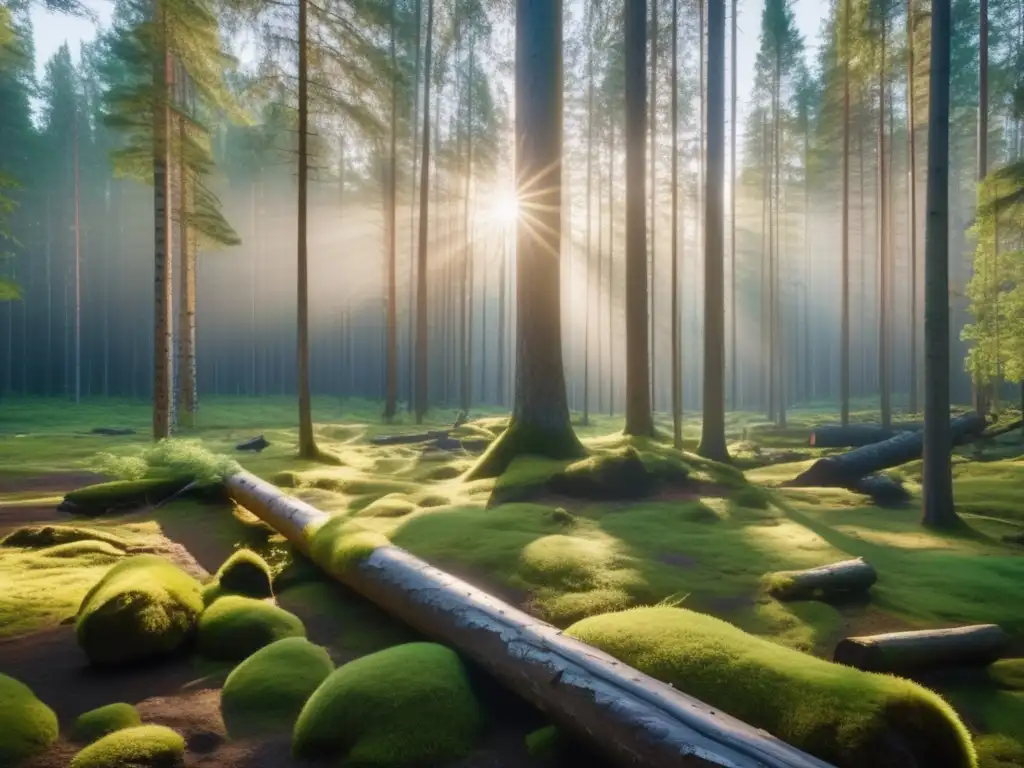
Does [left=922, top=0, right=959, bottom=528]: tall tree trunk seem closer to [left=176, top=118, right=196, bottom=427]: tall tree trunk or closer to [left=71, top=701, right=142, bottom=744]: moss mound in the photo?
[left=71, top=701, right=142, bottom=744]: moss mound

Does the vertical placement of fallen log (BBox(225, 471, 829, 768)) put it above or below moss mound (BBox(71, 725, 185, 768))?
above

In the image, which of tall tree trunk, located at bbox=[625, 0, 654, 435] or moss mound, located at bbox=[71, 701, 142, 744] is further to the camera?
tall tree trunk, located at bbox=[625, 0, 654, 435]

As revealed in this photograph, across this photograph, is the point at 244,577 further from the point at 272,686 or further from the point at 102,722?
the point at 102,722

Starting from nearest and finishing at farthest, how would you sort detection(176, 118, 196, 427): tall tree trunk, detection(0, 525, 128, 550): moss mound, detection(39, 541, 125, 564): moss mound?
detection(39, 541, 125, 564): moss mound → detection(0, 525, 128, 550): moss mound → detection(176, 118, 196, 427): tall tree trunk

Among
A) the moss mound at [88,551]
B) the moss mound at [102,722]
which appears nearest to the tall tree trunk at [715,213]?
the moss mound at [88,551]

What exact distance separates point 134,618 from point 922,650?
559 centimetres

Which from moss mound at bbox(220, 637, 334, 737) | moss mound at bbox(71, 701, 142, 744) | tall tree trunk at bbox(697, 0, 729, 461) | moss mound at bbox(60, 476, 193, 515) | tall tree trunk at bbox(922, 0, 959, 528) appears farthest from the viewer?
tall tree trunk at bbox(697, 0, 729, 461)

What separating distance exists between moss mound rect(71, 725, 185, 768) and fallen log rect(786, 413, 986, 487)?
1262 cm

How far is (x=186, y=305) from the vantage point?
2159cm

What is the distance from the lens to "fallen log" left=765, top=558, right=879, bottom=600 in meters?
6.01

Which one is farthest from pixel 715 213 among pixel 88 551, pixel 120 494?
pixel 88 551

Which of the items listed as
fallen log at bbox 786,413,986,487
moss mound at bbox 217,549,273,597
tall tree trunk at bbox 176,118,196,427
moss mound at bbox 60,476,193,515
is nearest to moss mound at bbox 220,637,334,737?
moss mound at bbox 217,549,273,597

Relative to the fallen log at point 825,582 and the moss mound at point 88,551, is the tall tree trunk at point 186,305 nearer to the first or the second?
the moss mound at point 88,551

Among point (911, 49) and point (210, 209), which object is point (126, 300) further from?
point (911, 49)
